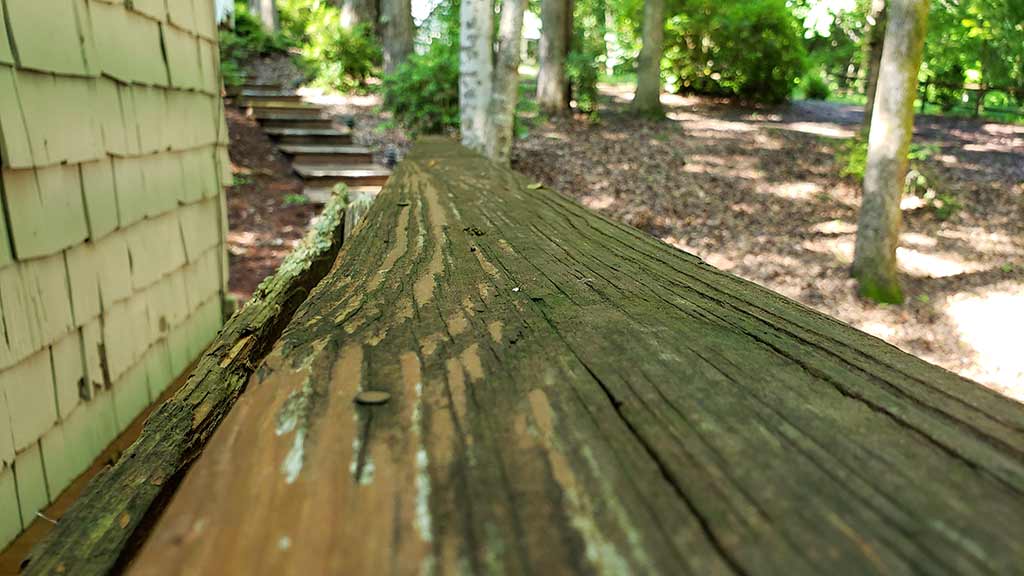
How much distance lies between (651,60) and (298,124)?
7072 millimetres

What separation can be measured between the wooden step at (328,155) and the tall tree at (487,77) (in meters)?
1.48

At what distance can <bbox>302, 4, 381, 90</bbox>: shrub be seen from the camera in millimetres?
12422

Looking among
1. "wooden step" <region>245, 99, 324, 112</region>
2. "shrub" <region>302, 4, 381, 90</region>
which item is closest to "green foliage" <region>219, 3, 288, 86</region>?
"shrub" <region>302, 4, 381, 90</region>

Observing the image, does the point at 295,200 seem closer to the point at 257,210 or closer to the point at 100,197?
the point at 257,210

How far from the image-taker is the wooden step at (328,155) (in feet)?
28.3

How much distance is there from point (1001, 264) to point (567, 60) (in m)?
7.82

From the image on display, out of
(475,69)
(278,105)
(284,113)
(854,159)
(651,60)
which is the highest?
(651,60)

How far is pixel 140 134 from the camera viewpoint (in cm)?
343

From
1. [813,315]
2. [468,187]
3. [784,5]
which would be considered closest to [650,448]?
[813,315]

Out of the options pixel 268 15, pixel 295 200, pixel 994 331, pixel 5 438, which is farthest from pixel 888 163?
pixel 268 15

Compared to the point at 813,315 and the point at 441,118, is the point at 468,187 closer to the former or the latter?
the point at 813,315

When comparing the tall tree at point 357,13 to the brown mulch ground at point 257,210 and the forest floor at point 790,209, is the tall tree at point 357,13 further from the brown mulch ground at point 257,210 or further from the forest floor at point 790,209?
the brown mulch ground at point 257,210

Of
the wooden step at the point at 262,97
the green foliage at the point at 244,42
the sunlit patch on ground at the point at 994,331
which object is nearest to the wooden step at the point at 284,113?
the wooden step at the point at 262,97

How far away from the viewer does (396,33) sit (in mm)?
12242
